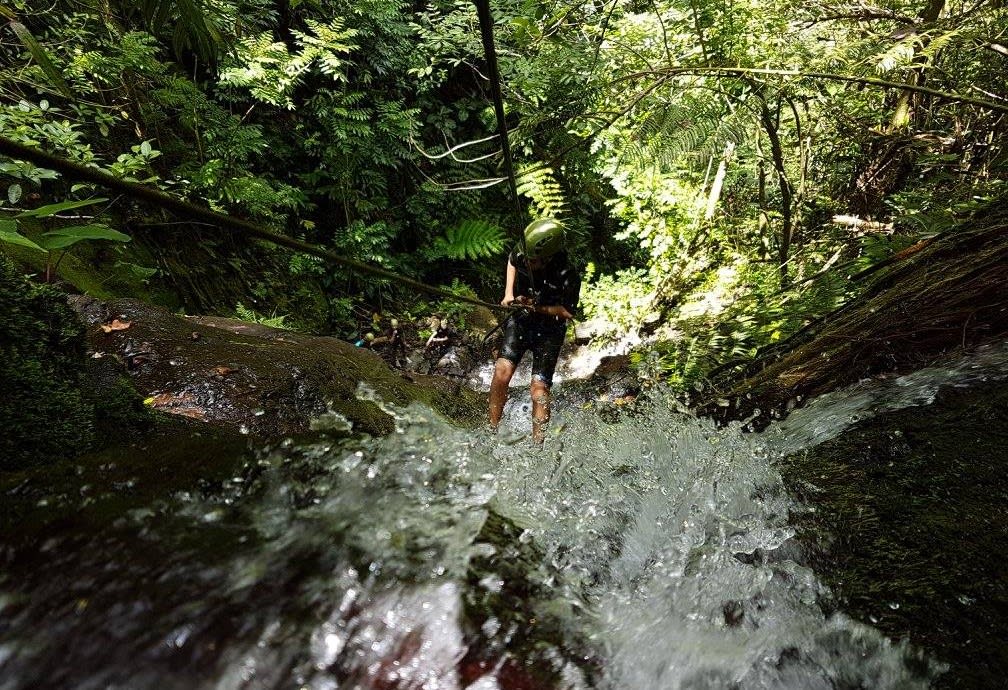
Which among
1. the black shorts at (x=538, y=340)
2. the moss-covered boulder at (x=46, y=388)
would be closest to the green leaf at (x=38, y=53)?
the moss-covered boulder at (x=46, y=388)

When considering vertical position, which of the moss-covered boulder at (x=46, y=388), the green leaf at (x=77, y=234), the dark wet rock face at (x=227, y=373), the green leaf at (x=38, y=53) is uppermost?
the green leaf at (x=38, y=53)

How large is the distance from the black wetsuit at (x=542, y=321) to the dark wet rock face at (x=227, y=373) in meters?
1.03

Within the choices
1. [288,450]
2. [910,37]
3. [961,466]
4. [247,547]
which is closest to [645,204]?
[910,37]

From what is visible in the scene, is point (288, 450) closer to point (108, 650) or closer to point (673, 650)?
point (108, 650)

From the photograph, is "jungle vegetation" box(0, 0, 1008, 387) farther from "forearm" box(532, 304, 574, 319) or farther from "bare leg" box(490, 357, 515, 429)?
"bare leg" box(490, 357, 515, 429)

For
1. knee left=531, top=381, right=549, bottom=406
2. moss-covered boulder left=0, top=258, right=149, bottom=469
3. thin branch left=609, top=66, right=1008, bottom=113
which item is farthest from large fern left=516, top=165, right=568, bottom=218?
moss-covered boulder left=0, top=258, right=149, bottom=469

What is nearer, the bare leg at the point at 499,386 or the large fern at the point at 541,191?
the bare leg at the point at 499,386

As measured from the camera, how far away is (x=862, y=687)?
1257mm

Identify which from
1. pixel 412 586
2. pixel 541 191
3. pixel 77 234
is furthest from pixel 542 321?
pixel 541 191

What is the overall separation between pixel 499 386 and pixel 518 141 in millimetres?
1944

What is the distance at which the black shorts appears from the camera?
393 centimetres

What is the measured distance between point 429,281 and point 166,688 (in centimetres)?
750

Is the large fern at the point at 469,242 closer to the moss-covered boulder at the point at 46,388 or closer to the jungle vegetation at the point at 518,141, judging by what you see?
the jungle vegetation at the point at 518,141

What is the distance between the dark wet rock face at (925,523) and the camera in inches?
51.3
